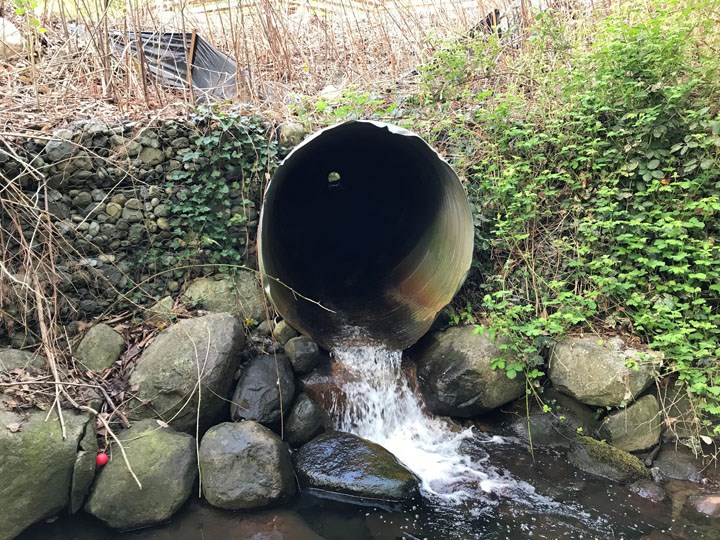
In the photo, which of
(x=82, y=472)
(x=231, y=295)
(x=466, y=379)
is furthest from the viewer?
(x=231, y=295)

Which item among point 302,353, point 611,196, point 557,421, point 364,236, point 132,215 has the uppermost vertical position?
point 132,215

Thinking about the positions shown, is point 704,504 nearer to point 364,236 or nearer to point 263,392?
point 263,392

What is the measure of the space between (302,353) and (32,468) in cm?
192

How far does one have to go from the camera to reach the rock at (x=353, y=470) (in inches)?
120

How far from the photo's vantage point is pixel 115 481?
2852 mm

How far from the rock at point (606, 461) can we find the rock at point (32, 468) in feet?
11.6

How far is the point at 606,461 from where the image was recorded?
10.8 feet

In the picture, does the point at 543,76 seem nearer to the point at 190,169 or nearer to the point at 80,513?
the point at 190,169

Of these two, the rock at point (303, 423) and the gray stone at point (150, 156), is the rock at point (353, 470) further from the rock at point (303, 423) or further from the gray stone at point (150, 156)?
the gray stone at point (150, 156)

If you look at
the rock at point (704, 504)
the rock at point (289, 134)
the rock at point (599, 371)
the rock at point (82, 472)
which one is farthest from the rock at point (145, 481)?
the rock at point (704, 504)

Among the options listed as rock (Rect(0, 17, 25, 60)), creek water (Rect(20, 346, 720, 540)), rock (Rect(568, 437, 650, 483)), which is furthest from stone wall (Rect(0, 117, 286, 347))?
rock (Rect(568, 437, 650, 483))

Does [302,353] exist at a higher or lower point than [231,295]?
lower

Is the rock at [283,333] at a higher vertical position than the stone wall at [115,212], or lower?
lower

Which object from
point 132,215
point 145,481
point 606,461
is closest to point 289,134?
point 132,215
